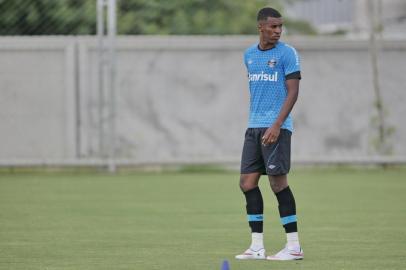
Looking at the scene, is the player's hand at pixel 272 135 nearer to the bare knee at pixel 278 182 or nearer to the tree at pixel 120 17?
the bare knee at pixel 278 182

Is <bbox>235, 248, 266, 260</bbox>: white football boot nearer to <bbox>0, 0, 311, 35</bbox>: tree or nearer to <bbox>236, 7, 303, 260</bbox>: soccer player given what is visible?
<bbox>236, 7, 303, 260</bbox>: soccer player

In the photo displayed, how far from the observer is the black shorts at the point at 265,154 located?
30.8 feet

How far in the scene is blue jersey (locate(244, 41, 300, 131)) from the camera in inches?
373

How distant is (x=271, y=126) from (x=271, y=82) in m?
0.41

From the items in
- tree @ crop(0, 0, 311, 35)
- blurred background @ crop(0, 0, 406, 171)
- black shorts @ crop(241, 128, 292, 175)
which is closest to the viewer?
black shorts @ crop(241, 128, 292, 175)

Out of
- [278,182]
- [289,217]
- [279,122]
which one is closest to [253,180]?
[278,182]

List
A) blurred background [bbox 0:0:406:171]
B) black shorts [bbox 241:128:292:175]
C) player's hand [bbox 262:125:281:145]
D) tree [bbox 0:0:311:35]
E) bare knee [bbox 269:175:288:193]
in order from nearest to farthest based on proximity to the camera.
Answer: player's hand [bbox 262:125:281:145] → black shorts [bbox 241:128:292:175] → bare knee [bbox 269:175:288:193] → blurred background [bbox 0:0:406:171] → tree [bbox 0:0:311:35]

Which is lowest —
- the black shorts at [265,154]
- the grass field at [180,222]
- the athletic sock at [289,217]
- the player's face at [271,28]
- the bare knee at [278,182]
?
the grass field at [180,222]

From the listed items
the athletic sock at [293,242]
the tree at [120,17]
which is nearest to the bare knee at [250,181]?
the athletic sock at [293,242]

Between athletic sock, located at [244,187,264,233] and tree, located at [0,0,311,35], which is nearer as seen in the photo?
athletic sock, located at [244,187,264,233]

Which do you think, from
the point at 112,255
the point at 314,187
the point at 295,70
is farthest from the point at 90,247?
the point at 314,187

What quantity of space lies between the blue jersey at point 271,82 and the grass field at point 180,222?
1274 millimetres

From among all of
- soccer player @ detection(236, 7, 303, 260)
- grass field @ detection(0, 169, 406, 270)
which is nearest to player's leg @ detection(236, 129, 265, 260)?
soccer player @ detection(236, 7, 303, 260)

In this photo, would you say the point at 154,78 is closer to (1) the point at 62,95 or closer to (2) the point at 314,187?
(1) the point at 62,95
